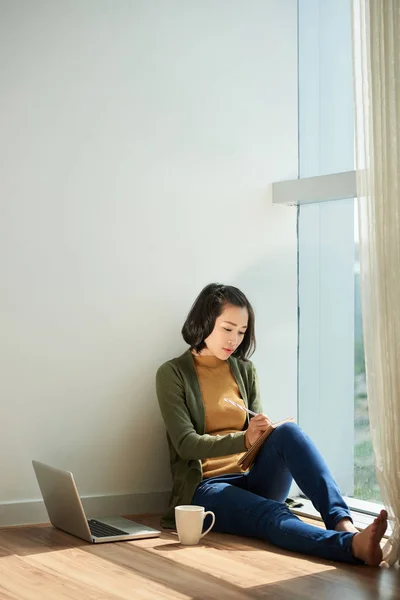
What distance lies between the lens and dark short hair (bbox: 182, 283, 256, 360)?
3385mm

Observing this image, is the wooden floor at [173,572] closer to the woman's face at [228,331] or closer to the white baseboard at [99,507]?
the white baseboard at [99,507]

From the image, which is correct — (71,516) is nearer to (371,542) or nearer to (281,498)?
(281,498)

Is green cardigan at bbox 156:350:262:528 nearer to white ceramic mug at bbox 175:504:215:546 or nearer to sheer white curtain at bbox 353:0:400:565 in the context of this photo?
white ceramic mug at bbox 175:504:215:546

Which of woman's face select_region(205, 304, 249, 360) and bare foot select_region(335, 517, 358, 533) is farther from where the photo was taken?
woman's face select_region(205, 304, 249, 360)

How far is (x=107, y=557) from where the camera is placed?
2.81 metres

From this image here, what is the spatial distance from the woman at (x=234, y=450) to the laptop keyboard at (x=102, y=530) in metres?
0.21

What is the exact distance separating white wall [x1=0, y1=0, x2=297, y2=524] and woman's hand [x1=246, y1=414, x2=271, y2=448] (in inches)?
21.9

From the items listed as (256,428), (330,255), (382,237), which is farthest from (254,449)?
(330,255)

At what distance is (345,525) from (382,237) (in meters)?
0.89

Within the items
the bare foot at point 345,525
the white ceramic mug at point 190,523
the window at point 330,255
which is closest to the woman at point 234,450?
the bare foot at point 345,525

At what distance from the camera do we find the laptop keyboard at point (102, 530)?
3088 mm

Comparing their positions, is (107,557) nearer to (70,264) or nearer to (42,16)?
(70,264)

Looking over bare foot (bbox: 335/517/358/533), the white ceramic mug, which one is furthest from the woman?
the white ceramic mug

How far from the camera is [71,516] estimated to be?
307cm
